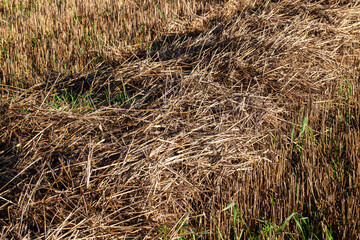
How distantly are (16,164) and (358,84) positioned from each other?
8.18 feet

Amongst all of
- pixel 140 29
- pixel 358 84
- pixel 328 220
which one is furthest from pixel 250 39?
pixel 328 220

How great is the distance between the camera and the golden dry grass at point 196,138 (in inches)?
63.4

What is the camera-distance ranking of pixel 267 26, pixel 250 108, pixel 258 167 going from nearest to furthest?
pixel 258 167 → pixel 250 108 → pixel 267 26

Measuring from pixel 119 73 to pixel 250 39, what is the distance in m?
1.18

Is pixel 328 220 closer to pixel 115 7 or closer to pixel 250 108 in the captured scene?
pixel 250 108

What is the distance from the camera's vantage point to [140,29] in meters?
4.13

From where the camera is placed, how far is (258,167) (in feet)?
6.50

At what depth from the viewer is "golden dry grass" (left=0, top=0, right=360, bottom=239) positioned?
1.61 m

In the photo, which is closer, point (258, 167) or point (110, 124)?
point (258, 167)

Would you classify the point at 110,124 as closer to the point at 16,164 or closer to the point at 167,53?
the point at 16,164

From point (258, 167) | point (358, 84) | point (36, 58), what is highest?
point (358, 84)

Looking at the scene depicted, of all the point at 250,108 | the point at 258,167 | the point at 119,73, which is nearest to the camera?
the point at 258,167

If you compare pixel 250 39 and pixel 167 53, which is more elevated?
pixel 250 39

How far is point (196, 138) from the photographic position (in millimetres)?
1996
